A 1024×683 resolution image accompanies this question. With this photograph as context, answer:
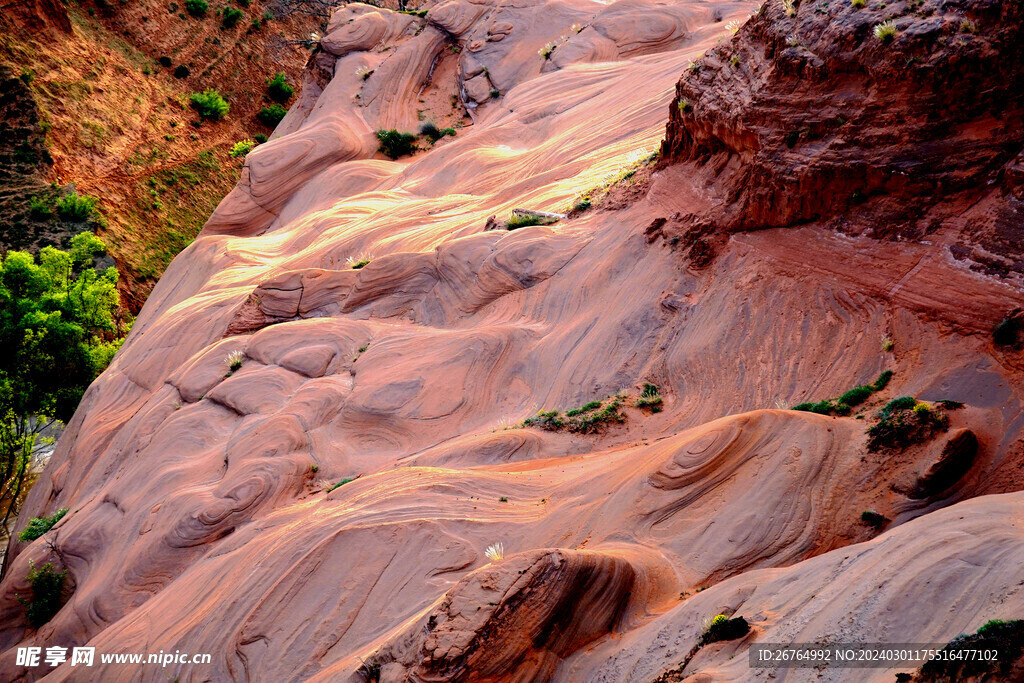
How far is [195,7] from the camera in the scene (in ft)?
197

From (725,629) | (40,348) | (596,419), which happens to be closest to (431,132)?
(40,348)

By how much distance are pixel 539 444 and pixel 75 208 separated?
40.0 meters

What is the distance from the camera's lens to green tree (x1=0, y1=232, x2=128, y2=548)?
3139 cm

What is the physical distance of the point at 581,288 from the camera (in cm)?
1666

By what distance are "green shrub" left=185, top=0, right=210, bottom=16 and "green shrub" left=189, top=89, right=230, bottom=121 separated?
807 cm

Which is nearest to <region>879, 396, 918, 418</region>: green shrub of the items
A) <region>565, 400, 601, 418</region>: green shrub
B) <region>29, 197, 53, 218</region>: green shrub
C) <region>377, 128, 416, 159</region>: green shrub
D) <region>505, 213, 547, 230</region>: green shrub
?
<region>565, 400, 601, 418</region>: green shrub

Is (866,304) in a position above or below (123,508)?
above

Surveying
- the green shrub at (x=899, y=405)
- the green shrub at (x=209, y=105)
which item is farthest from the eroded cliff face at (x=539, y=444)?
the green shrub at (x=209, y=105)

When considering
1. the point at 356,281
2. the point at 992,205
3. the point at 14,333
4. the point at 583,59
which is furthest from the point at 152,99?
the point at 992,205

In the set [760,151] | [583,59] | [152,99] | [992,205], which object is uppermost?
[152,99]

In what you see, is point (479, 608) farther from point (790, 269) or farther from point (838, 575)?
point (790, 269)

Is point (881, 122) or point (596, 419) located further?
point (596, 419)

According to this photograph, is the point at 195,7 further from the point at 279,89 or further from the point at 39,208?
the point at 39,208

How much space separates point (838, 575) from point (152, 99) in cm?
5700
